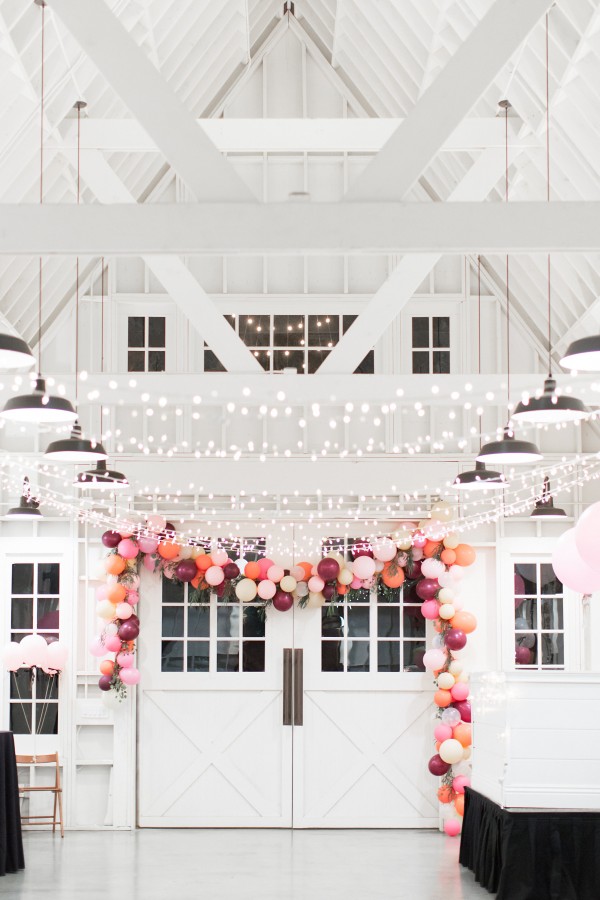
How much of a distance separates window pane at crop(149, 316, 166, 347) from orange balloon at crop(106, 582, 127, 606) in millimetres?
2506

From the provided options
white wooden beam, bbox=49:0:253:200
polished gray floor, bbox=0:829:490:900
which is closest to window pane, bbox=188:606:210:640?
polished gray floor, bbox=0:829:490:900

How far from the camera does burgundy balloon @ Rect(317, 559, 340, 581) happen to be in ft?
35.4

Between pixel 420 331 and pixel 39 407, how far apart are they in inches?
238

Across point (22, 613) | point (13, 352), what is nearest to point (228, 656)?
point (22, 613)

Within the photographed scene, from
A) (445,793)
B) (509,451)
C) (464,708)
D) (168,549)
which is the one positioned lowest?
(445,793)

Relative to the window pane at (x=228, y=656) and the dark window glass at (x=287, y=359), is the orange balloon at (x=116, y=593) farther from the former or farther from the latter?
the dark window glass at (x=287, y=359)

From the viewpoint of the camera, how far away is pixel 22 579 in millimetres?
11156

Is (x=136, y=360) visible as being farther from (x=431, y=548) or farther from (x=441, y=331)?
(x=431, y=548)

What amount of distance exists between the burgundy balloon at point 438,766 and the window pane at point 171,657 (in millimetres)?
2681

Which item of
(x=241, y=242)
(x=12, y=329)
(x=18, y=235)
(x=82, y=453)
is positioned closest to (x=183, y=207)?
(x=241, y=242)

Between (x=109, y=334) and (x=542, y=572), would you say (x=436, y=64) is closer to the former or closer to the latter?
(x=109, y=334)

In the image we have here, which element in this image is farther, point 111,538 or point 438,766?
point 111,538

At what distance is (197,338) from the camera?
37.0ft

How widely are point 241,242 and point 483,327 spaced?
7277 millimetres
